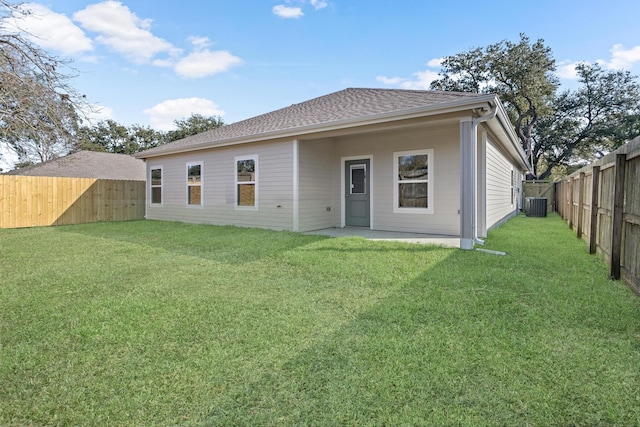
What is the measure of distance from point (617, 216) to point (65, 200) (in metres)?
13.7

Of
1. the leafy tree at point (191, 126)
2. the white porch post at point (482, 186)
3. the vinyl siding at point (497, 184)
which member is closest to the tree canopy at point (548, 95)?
the vinyl siding at point (497, 184)

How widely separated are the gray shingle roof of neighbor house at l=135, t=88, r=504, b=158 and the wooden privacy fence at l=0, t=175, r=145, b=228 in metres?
2.61

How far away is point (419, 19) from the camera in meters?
10.7

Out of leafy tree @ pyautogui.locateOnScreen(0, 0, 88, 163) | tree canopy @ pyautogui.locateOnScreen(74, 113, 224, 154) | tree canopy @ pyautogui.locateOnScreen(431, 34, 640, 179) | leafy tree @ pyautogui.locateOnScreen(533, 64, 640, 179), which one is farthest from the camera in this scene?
tree canopy @ pyautogui.locateOnScreen(74, 113, 224, 154)

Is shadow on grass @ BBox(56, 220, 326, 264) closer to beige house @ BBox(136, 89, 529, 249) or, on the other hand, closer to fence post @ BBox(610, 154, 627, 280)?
beige house @ BBox(136, 89, 529, 249)

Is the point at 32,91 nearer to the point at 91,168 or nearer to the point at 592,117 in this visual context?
the point at 91,168

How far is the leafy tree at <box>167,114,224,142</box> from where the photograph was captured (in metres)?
31.6

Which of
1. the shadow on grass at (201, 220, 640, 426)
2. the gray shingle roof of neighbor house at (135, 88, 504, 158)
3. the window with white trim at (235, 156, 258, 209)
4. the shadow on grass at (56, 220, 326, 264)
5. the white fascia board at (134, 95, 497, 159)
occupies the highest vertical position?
the gray shingle roof of neighbor house at (135, 88, 504, 158)

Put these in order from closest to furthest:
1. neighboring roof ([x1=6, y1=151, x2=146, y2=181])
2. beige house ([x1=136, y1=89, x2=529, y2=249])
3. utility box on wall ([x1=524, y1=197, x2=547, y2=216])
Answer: beige house ([x1=136, y1=89, x2=529, y2=249]) < utility box on wall ([x1=524, y1=197, x2=547, y2=216]) < neighboring roof ([x1=6, y1=151, x2=146, y2=181])

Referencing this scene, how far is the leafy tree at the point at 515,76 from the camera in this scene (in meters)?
21.6

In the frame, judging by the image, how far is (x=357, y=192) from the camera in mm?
8641

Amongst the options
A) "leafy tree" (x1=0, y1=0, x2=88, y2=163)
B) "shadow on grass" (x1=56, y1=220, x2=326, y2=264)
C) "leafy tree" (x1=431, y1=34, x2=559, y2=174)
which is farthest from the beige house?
"leafy tree" (x1=431, y1=34, x2=559, y2=174)

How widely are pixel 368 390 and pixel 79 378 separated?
170 cm

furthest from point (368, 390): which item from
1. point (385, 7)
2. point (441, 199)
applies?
point (385, 7)
